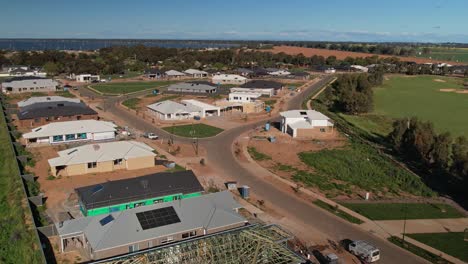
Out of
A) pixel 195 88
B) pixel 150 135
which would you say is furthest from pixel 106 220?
pixel 195 88

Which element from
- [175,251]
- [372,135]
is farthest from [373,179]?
[175,251]

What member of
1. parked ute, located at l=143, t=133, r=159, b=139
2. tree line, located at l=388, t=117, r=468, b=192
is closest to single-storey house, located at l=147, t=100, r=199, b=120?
parked ute, located at l=143, t=133, r=159, b=139

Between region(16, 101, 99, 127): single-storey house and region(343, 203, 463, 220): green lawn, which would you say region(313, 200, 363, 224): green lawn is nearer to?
region(343, 203, 463, 220): green lawn

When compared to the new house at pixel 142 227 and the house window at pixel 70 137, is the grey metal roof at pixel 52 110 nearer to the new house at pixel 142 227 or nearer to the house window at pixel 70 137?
the house window at pixel 70 137

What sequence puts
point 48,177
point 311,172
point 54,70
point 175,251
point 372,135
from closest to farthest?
point 175,251 < point 48,177 < point 311,172 < point 372,135 < point 54,70

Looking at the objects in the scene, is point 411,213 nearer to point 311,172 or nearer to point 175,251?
point 311,172

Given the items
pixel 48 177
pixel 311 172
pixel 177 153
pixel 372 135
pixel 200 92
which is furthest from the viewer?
pixel 200 92

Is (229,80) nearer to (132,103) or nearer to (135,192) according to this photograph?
(132,103)

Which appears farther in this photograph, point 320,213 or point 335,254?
point 320,213
